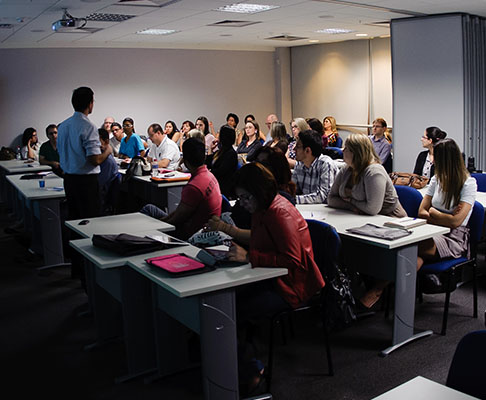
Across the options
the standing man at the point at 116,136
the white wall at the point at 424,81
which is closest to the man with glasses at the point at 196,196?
the white wall at the point at 424,81

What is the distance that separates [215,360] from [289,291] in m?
0.57

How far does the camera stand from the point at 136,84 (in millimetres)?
12305

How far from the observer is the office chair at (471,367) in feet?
5.54

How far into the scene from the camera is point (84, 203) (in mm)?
5219

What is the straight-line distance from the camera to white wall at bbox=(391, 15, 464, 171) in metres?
8.36

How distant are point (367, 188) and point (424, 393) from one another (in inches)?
105

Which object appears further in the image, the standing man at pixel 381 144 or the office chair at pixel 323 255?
the standing man at pixel 381 144

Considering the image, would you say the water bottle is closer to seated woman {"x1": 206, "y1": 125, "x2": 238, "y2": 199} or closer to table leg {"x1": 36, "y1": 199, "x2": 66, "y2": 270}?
seated woman {"x1": 206, "y1": 125, "x2": 238, "y2": 199}

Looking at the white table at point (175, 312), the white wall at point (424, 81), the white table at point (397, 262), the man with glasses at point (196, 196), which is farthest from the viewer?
the white wall at point (424, 81)

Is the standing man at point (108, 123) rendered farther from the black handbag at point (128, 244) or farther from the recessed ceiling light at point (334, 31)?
the black handbag at point (128, 244)

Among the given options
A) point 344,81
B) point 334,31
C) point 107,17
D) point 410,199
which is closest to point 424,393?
point 410,199

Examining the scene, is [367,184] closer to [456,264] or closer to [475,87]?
[456,264]

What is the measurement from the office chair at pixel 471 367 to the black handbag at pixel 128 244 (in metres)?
2.01

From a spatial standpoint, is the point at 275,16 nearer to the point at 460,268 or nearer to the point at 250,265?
the point at 460,268
